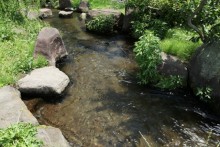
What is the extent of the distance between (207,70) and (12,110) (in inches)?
331

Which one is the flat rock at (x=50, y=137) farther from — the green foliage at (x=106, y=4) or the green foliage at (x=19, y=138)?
the green foliage at (x=106, y=4)

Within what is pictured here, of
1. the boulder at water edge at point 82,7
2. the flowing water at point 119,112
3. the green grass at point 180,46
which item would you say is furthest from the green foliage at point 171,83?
the boulder at water edge at point 82,7

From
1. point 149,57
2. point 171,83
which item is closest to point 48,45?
point 149,57

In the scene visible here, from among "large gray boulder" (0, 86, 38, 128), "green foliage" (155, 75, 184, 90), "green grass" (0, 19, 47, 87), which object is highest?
"green grass" (0, 19, 47, 87)

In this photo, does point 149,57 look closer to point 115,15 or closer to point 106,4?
point 115,15

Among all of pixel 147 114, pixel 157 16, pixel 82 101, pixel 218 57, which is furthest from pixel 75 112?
pixel 157 16

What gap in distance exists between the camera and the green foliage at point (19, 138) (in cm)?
812

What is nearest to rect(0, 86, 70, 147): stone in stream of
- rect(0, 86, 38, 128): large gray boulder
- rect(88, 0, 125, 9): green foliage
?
rect(0, 86, 38, 128): large gray boulder

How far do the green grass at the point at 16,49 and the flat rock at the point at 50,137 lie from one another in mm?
5048

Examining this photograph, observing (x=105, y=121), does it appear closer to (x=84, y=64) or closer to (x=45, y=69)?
(x=45, y=69)

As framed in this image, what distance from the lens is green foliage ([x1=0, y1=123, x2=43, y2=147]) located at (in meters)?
8.12

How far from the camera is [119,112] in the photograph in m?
13.1

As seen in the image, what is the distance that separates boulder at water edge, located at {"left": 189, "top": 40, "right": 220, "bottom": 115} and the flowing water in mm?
823

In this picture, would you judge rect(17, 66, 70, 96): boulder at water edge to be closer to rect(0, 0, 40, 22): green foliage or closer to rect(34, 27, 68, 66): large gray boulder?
rect(34, 27, 68, 66): large gray boulder
